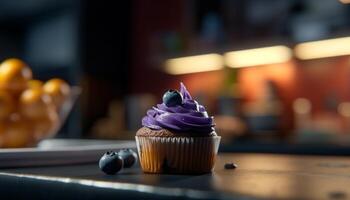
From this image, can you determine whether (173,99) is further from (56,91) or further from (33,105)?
A: (56,91)

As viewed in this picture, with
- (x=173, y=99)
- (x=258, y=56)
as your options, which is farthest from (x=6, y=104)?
(x=258, y=56)

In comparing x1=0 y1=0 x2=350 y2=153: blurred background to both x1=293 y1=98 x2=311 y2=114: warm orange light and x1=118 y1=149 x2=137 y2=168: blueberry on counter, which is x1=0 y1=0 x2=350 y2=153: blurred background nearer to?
x1=293 y1=98 x2=311 y2=114: warm orange light

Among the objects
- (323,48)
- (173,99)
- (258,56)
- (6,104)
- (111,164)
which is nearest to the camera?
(111,164)

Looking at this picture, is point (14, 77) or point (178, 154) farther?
point (14, 77)

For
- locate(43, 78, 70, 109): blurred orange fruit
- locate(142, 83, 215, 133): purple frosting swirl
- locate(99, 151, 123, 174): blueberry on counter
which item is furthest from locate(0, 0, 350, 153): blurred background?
locate(99, 151, 123, 174): blueberry on counter

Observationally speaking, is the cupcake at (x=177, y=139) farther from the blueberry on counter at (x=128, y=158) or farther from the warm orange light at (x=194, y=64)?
the warm orange light at (x=194, y=64)

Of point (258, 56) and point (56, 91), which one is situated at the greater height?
point (56, 91)

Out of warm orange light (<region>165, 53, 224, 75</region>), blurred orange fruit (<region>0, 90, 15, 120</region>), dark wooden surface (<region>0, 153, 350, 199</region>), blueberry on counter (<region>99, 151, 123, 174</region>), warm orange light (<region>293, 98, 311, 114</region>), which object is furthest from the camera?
warm orange light (<region>165, 53, 224, 75</region>)
